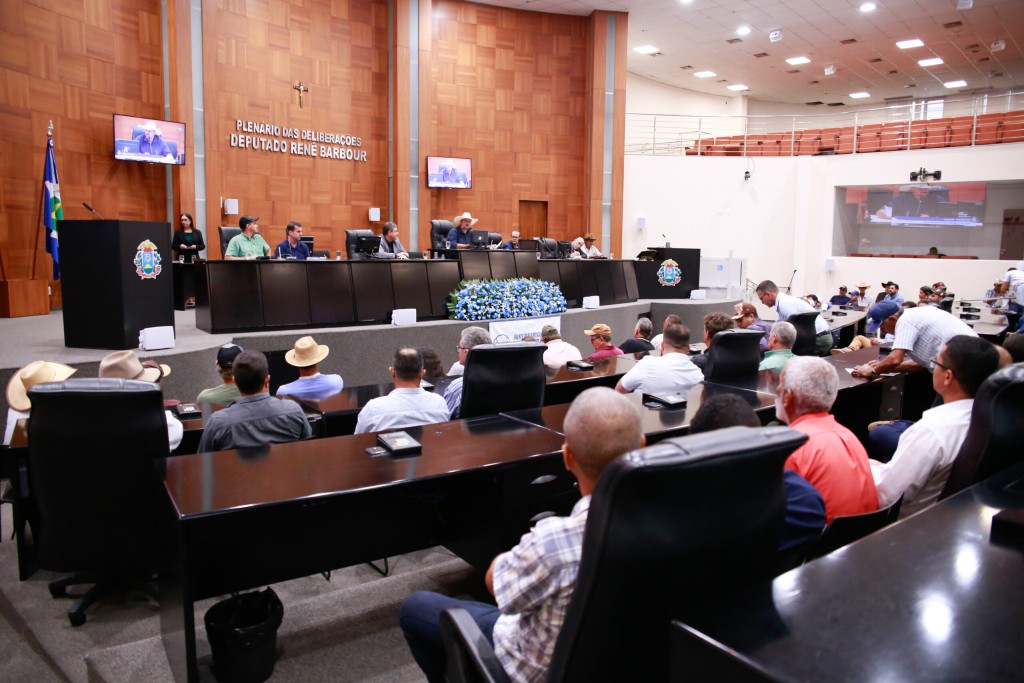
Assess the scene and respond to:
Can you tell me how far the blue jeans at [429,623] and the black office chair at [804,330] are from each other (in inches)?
216

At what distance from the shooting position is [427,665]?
1.91 m

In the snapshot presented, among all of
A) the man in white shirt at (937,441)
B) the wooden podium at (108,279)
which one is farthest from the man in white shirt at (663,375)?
the wooden podium at (108,279)

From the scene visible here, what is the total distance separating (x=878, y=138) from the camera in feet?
51.6

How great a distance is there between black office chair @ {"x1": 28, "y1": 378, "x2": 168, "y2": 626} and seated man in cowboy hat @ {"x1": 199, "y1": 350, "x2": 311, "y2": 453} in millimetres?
295

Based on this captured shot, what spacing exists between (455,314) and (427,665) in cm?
643

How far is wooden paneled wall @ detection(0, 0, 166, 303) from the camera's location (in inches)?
334

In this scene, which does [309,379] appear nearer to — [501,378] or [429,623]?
[501,378]

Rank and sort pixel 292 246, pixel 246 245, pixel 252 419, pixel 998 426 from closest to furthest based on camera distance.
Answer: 1. pixel 998 426
2. pixel 252 419
3. pixel 246 245
4. pixel 292 246

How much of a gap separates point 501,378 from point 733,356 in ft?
5.74

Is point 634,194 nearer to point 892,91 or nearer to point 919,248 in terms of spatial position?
point 919,248

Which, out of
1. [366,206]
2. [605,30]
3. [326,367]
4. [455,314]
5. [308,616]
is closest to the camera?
[308,616]

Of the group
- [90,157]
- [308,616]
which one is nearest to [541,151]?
[90,157]

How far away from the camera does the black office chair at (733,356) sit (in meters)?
4.49

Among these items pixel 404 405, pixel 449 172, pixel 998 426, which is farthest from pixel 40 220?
pixel 998 426
